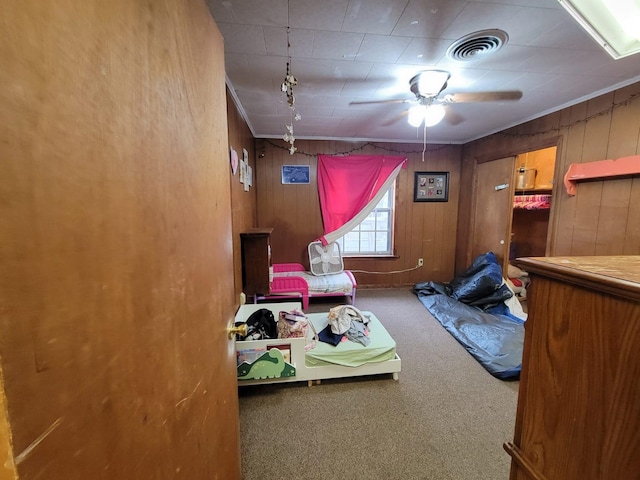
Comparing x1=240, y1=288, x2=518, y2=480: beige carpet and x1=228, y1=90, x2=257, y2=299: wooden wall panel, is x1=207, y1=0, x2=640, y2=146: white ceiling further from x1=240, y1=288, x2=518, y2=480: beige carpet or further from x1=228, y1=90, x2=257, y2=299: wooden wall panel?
x1=240, y1=288, x2=518, y2=480: beige carpet

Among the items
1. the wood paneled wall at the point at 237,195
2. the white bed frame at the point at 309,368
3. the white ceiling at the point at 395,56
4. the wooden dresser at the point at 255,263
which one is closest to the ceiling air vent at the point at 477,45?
the white ceiling at the point at 395,56

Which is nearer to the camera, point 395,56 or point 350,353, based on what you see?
point 395,56

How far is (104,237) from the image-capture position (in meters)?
0.43

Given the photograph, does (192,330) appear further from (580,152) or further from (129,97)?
(580,152)

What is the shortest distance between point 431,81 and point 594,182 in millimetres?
1802

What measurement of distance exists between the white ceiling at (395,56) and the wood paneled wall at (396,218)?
0.96 metres

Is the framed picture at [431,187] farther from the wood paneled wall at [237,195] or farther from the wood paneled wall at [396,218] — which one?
the wood paneled wall at [237,195]

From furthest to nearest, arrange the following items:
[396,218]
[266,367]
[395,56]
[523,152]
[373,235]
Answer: [373,235], [396,218], [523,152], [266,367], [395,56]

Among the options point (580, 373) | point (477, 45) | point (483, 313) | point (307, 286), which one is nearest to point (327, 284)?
point (307, 286)

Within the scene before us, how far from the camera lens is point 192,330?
28.2 inches

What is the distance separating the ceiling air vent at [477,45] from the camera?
1.52 meters

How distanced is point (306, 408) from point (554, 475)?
1.44 m

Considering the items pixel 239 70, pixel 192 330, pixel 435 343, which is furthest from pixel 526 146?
pixel 192 330

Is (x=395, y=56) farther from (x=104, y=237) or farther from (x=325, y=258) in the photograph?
(x=325, y=258)
